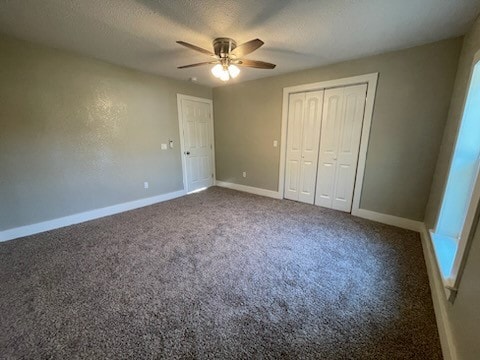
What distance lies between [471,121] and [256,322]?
101 inches

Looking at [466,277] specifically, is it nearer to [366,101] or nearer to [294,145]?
[366,101]

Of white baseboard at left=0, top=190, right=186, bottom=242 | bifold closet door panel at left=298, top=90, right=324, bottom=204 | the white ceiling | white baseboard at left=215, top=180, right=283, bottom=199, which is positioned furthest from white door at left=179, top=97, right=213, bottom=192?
bifold closet door panel at left=298, top=90, right=324, bottom=204

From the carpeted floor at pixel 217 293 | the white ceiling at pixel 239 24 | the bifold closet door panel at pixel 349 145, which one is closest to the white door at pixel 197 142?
the white ceiling at pixel 239 24

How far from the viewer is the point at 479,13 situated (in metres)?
1.76

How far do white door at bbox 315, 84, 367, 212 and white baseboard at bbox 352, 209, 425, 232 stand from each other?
0.20m

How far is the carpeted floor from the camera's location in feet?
4.01

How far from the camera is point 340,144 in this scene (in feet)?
10.5

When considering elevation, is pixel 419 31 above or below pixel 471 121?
above

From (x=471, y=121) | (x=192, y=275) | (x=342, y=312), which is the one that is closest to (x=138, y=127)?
(x=192, y=275)

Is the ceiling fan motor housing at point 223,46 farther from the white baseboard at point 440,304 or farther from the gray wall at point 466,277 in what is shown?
the white baseboard at point 440,304

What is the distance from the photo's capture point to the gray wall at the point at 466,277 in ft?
3.15

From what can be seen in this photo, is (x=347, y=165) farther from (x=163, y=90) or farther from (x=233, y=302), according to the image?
(x=163, y=90)

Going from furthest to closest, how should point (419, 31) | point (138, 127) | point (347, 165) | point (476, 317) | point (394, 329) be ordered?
point (138, 127)
point (347, 165)
point (419, 31)
point (394, 329)
point (476, 317)

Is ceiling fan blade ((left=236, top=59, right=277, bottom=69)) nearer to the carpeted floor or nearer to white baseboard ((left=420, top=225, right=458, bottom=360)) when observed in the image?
the carpeted floor
